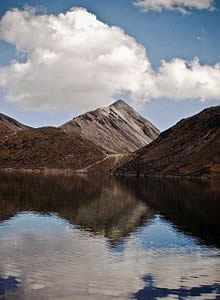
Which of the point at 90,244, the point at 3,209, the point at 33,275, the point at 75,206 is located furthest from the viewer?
the point at 75,206

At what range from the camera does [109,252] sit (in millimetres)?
43562

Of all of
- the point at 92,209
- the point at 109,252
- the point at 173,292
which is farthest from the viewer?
the point at 92,209

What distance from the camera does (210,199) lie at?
98125 mm

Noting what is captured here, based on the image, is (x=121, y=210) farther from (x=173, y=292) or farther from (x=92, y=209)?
(x=173, y=292)

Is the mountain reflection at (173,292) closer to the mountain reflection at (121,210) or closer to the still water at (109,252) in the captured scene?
the still water at (109,252)

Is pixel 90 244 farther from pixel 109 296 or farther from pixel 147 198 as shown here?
pixel 147 198

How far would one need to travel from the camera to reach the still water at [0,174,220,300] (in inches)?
1219

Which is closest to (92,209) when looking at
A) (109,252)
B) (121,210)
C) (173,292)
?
(121,210)

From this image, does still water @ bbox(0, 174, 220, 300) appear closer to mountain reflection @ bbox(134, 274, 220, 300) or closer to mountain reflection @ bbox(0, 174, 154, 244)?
mountain reflection @ bbox(134, 274, 220, 300)

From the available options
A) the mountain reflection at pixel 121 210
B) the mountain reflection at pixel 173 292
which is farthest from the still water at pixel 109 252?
the mountain reflection at pixel 121 210

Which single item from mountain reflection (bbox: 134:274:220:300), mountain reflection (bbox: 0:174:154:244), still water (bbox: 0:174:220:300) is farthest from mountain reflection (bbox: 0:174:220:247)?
mountain reflection (bbox: 134:274:220:300)

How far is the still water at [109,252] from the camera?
31.0 m

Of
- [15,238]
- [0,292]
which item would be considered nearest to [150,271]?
[0,292]

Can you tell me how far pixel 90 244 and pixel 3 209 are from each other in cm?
3506
